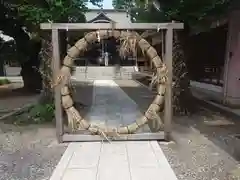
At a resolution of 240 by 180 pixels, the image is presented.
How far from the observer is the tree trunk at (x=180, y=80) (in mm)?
6996

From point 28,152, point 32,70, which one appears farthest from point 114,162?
point 32,70

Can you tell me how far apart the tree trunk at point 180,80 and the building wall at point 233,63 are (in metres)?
1.65

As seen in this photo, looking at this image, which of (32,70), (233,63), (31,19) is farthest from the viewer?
(32,70)

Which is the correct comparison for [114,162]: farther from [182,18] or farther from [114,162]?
[182,18]

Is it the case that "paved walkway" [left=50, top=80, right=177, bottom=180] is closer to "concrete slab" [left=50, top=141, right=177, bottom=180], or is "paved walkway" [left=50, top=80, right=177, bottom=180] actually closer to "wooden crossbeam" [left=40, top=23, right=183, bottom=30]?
"concrete slab" [left=50, top=141, right=177, bottom=180]

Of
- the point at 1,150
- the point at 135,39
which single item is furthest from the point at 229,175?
the point at 1,150

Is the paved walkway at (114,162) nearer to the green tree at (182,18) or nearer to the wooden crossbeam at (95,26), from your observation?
the wooden crossbeam at (95,26)

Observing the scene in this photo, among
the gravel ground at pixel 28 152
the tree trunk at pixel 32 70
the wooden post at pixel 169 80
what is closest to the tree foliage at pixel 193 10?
the wooden post at pixel 169 80

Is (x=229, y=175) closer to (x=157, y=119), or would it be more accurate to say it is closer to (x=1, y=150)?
(x=157, y=119)

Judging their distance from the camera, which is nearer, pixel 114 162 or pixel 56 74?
pixel 114 162

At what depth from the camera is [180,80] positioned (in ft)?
23.8

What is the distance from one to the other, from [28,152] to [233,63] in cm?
628

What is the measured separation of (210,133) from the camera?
6.01 metres

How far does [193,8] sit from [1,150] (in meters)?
4.63
